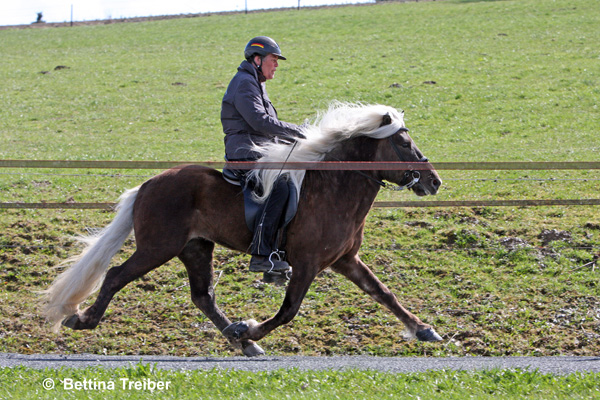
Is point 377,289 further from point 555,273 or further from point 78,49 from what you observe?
point 78,49

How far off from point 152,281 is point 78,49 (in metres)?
28.7

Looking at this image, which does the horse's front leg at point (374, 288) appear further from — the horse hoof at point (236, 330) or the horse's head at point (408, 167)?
the horse hoof at point (236, 330)

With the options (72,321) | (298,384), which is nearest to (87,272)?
(72,321)

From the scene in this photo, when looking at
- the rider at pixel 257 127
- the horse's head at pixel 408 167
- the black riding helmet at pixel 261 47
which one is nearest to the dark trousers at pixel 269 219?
the rider at pixel 257 127

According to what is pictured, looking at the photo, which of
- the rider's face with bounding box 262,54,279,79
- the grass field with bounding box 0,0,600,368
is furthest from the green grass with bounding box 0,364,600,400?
the rider's face with bounding box 262,54,279,79

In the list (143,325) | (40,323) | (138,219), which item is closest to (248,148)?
(138,219)

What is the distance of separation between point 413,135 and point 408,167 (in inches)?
458

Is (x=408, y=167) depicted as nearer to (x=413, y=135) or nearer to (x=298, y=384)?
(x=298, y=384)

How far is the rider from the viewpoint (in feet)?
21.1

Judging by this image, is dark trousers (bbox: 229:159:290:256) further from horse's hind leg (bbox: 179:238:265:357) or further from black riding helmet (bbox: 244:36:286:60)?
black riding helmet (bbox: 244:36:286:60)

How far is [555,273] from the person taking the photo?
31.1 feet

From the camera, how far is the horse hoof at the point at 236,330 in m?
6.65

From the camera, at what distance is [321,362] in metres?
6.91

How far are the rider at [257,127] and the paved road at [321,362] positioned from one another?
1018 millimetres
